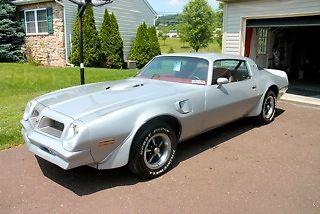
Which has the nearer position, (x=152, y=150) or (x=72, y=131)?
(x=72, y=131)

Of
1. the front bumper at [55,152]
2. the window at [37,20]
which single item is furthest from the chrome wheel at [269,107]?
the window at [37,20]

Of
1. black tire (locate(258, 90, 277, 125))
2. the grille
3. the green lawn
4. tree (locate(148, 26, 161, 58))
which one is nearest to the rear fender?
the grille

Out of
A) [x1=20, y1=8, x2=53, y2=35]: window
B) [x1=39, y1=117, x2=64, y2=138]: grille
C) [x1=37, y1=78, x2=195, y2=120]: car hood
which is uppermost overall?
[x1=20, y1=8, x2=53, y2=35]: window

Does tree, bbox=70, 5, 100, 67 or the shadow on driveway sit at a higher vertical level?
tree, bbox=70, 5, 100, 67

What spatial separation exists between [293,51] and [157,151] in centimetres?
1242

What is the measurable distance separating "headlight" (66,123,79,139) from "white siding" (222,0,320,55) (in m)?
7.38

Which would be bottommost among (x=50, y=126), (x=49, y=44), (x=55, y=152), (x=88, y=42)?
(x=55, y=152)

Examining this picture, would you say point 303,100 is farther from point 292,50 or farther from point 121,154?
point 292,50

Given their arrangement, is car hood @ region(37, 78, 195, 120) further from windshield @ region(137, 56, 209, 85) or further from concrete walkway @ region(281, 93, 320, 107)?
concrete walkway @ region(281, 93, 320, 107)

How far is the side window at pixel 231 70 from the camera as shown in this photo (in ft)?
17.1

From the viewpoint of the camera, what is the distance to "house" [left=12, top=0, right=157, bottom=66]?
16984 millimetres

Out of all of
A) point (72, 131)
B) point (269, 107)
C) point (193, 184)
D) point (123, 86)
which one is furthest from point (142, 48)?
point (72, 131)

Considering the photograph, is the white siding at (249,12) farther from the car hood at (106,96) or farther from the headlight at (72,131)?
the headlight at (72,131)

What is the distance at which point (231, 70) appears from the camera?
5684mm
